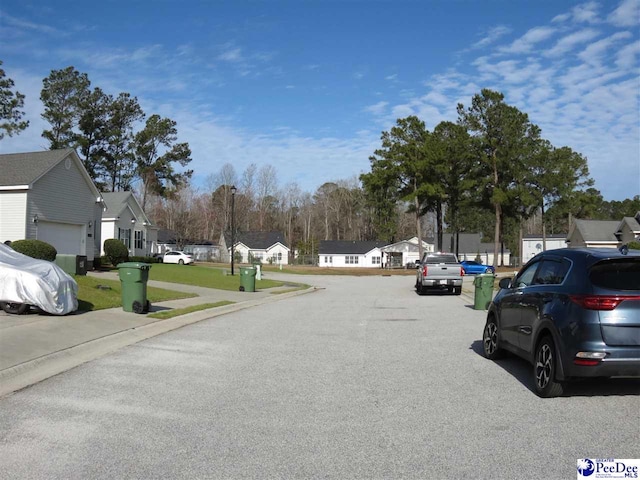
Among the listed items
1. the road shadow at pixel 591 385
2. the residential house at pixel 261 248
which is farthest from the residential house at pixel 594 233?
the road shadow at pixel 591 385

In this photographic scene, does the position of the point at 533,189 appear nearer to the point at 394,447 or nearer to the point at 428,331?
the point at 428,331

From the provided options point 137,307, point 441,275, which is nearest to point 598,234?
point 441,275

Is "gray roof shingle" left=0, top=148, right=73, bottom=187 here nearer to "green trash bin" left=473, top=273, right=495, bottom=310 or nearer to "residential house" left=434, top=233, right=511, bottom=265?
"green trash bin" left=473, top=273, right=495, bottom=310

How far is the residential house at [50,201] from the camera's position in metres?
25.8

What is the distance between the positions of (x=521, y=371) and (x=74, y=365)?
6.69 meters

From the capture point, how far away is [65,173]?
28578 millimetres

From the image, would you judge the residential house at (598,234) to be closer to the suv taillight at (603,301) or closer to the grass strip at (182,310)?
the grass strip at (182,310)

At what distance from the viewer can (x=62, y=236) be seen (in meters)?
28.6

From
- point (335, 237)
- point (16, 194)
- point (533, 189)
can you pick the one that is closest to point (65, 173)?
point (16, 194)

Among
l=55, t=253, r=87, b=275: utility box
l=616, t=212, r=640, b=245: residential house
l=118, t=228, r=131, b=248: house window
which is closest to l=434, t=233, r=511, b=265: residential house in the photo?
l=616, t=212, r=640, b=245: residential house

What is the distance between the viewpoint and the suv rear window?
6352mm

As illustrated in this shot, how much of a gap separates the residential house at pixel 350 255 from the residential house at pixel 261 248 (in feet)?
20.6

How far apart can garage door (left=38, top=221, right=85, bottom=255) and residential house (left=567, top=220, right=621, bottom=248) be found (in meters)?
52.4

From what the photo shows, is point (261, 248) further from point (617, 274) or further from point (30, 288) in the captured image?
point (617, 274)
